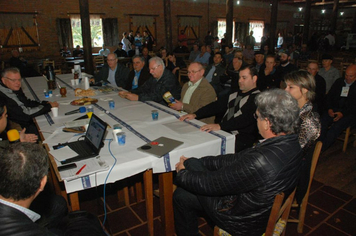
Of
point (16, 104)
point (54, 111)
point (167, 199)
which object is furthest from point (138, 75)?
point (167, 199)

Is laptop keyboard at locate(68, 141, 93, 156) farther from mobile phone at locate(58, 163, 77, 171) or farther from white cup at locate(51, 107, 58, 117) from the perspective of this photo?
white cup at locate(51, 107, 58, 117)

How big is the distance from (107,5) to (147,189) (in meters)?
12.2

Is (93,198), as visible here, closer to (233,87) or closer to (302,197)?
(302,197)

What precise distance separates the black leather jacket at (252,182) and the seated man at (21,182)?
33.8 inches

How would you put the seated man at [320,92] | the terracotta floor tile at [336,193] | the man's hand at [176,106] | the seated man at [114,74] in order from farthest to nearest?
the seated man at [114,74] → the seated man at [320,92] → the man's hand at [176,106] → the terracotta floor tile at [336,193]

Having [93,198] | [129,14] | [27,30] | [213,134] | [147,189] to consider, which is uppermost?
[129,14]

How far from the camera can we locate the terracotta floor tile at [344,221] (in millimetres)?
2277

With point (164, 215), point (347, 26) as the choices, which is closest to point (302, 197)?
point (164, 215)

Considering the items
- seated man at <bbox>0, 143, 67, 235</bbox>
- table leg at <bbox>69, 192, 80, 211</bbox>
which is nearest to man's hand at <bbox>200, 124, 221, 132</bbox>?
table leg at <bbox>69, 192, 80, 211</bbox>

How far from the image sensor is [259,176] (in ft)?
4.64

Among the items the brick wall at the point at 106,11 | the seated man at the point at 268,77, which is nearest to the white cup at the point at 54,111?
the seated man at the point at 268,77

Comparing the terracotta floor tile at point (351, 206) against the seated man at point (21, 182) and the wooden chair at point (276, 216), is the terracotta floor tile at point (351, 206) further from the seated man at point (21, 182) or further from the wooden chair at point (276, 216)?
the seated man at point (21, 182)

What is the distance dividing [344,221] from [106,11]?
1257cm

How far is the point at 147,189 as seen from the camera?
6.63 ft
